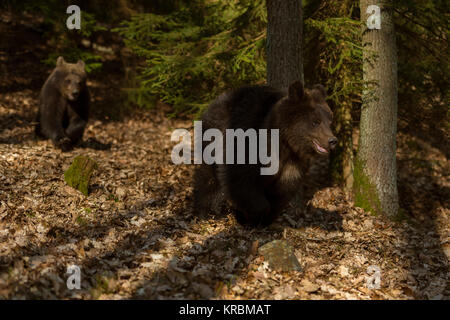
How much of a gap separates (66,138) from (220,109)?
426 cm

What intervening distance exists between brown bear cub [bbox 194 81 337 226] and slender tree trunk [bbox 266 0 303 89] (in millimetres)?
1122

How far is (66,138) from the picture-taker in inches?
365

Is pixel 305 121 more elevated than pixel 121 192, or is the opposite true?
pixel 305 121

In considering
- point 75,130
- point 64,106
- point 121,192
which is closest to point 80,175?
point 121,192

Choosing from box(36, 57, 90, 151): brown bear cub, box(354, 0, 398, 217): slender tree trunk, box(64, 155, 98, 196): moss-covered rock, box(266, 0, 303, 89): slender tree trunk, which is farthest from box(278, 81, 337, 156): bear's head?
box(36, 57, 90, 151): brown bear cub

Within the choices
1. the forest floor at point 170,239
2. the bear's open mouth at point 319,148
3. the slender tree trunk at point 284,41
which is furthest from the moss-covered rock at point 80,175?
the bear's open mouth at point 319,148

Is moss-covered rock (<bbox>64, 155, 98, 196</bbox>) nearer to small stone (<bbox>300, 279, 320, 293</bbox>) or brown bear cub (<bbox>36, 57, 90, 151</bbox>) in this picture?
brown bear cub (<bbox>36, 57, 90, 151</bbox>)

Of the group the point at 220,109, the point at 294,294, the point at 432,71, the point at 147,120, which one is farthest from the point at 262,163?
the point at 147,120

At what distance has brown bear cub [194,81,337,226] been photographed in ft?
19.3

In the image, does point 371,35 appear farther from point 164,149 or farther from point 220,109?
point 164,149

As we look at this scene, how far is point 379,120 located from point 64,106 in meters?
7.16

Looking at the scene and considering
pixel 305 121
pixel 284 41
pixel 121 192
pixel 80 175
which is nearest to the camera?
pixel 305 121

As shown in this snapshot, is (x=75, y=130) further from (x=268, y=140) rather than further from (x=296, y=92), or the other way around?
(x=296, y=92)

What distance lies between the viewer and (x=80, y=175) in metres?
7.09
